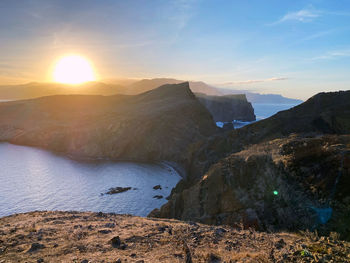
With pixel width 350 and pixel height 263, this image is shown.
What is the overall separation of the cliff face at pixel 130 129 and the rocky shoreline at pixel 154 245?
50.1 meters

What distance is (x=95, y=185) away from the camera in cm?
4638

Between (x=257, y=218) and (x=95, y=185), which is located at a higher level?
(x=257, y=218)

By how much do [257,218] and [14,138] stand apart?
107 metres

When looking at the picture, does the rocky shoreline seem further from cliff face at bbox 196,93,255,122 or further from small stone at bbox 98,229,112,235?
cliff face at bbox 196,93,255,122

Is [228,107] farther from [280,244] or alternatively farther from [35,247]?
[35,247]

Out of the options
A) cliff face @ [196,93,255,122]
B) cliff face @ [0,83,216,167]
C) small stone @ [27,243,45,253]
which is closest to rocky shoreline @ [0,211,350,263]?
small stone @ [27,243,45,253]

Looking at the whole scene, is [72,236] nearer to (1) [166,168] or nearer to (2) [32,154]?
(1) [166,168]

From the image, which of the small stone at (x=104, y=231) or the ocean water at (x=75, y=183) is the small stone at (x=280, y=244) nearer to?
the small stone at (x=104, y=231)

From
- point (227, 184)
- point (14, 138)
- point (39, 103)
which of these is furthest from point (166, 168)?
point (39, 103)

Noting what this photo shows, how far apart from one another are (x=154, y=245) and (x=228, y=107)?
7023 inches

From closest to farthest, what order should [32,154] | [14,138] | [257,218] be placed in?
[257,218] → [32,154] → [14,138]

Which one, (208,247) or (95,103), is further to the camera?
(95,103)

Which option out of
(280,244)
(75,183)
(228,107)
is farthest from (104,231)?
(228,107)

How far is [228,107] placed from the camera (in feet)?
587
